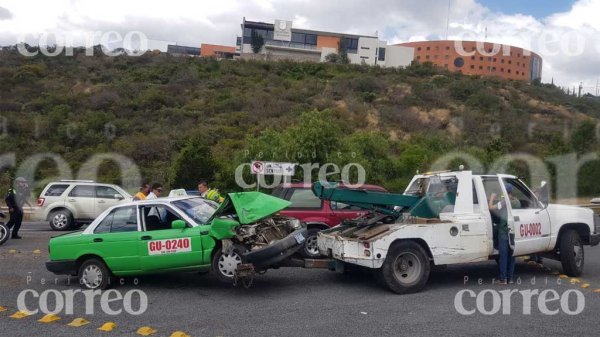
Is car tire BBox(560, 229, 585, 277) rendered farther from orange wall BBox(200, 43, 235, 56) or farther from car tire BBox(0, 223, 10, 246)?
orange wall BBox(200, 43, 235, 56)

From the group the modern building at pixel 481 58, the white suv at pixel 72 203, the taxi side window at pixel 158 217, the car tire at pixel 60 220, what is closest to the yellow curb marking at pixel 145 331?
the taxi side window at pixel 158 217

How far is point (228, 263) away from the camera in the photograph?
27.0ft

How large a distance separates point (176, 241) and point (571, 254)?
652 centimetres

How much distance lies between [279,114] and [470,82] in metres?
27.2

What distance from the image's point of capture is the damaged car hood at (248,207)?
27.2 feet

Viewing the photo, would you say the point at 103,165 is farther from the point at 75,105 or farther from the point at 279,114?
the point at 279,114

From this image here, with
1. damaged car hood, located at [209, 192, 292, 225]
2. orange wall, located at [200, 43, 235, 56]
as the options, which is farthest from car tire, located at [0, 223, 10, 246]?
orange wall, located at [200, 43, 235, 56]

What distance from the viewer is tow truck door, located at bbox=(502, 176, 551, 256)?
29.4ft

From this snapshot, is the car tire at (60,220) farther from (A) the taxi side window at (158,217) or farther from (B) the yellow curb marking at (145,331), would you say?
(B) the yellow curb marking at (145,331)

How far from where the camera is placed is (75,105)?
166 ft

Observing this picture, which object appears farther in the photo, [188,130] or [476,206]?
[188,130]

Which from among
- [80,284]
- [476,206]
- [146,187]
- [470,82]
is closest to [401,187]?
[146,187]

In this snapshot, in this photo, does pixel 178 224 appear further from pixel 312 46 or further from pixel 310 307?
pixel 312 46

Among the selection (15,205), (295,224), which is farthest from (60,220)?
(295,224)
